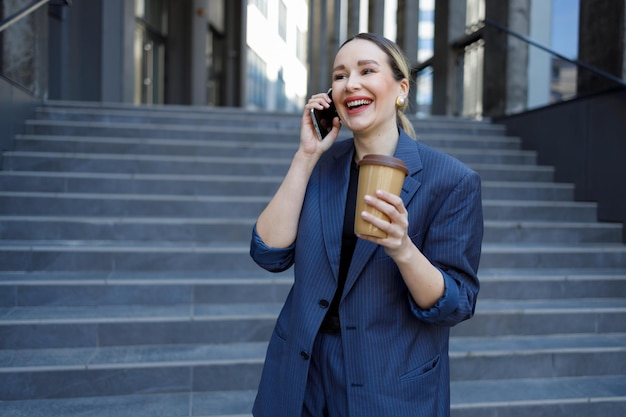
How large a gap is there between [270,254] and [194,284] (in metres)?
2.54

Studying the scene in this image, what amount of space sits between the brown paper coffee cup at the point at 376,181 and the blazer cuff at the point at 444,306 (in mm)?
227

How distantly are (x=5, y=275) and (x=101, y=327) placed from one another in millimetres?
936

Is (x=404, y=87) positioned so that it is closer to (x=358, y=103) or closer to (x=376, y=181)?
(x=358, y=103)

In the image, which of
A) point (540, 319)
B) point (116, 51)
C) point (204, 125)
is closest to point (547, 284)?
point (540, 319)

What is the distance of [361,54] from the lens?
1.28 m

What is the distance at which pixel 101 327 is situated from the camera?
3.38 metres

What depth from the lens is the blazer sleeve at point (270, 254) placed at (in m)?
1.35

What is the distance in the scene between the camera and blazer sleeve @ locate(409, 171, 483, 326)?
3.81 feet

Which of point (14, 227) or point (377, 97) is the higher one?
point (377, 97)

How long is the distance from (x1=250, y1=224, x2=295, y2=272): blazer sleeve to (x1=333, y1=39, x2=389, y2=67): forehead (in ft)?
1.47

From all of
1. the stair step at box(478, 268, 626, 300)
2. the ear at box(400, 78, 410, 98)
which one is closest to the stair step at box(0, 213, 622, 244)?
the stair step at box(478, 268, 626, 300)

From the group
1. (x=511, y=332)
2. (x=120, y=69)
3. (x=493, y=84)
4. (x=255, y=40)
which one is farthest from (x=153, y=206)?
(x=255, y=40)

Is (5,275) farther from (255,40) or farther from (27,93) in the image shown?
(255,40)

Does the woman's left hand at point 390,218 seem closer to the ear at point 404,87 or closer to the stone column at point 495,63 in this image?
the ear at point 404,87
